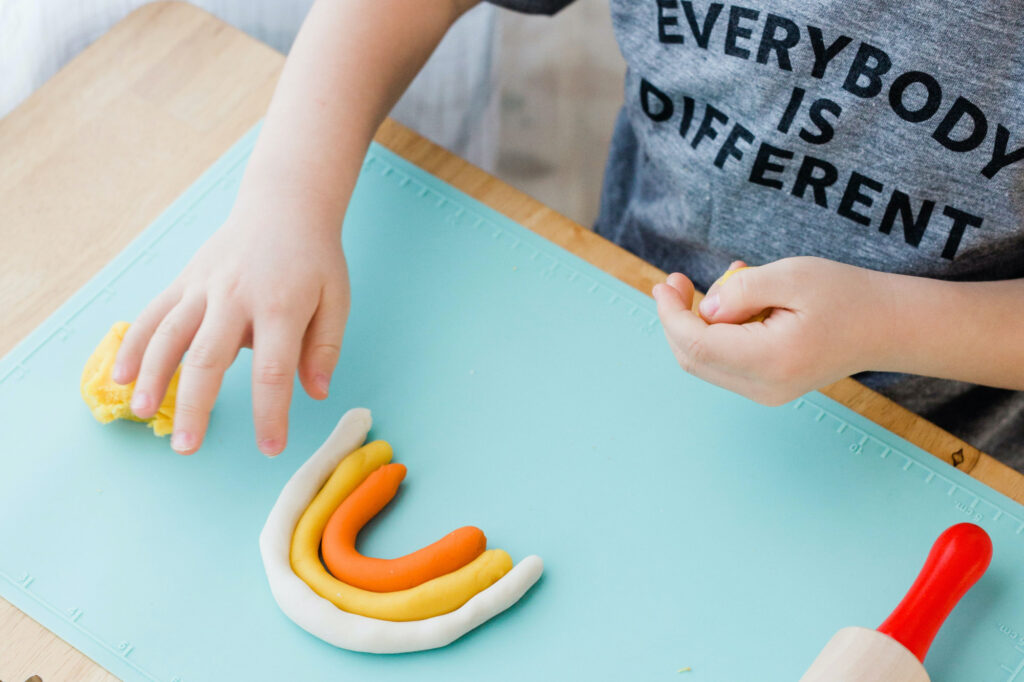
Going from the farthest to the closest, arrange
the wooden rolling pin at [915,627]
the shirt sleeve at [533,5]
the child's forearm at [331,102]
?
1. the shirt sleeve at [533,5]
2. the child's forearm at [331,102]
3. the wooden rolling pin at [915,627]

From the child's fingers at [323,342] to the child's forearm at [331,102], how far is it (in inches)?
1.9

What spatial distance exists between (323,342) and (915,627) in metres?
0.35

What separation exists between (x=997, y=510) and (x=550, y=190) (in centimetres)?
85

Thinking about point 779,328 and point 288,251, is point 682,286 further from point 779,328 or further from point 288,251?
point 288,251

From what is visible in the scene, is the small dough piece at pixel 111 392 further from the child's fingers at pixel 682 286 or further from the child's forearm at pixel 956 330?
the child's forearm at pixel 956 330

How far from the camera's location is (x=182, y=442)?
1.59 feet

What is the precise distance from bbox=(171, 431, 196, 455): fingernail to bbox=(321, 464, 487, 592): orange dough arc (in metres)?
0.09

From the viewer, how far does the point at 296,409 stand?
1.80ft

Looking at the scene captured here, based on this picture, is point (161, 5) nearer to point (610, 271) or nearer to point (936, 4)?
point (610, 271)

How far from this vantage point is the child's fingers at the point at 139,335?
501 mm

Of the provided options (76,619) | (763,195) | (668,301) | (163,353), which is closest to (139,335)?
(163,353)

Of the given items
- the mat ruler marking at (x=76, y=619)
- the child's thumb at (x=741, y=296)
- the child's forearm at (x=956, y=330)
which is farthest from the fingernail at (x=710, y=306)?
the mat ruler marking at (x=76, y=619)

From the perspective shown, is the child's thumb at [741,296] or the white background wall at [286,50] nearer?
the child's thumb at [741,296]

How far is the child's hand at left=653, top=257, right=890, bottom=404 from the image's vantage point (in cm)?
49
